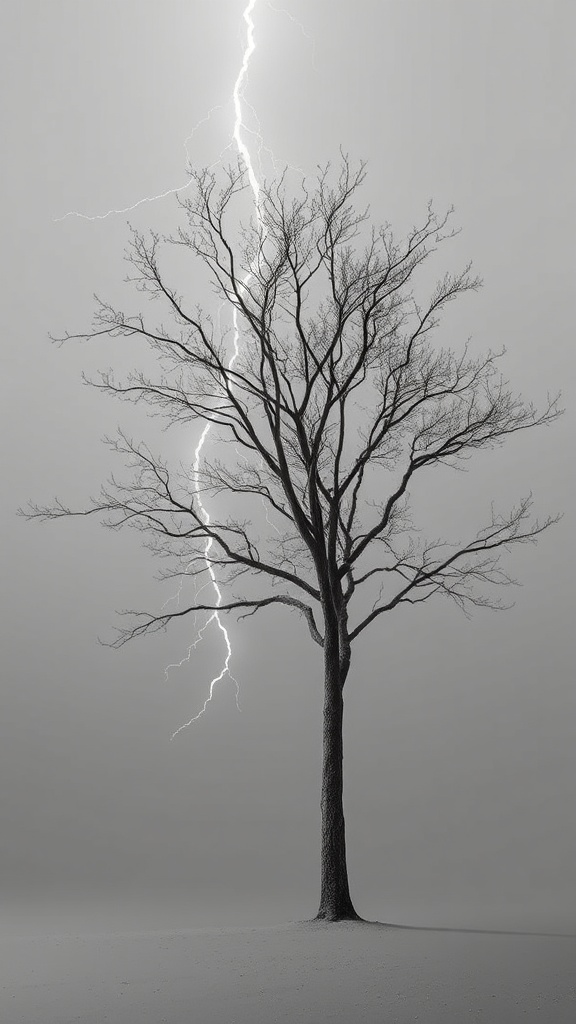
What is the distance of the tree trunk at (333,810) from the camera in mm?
8148

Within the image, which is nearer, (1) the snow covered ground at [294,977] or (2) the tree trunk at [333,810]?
(1) the snow covered ground at [294,977]

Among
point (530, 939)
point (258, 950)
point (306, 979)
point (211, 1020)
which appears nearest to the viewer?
point (211, 1020)

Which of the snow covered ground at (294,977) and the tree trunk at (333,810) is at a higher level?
the tree trunk at (333,810)

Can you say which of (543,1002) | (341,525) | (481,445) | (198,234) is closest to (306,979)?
(543,1002)

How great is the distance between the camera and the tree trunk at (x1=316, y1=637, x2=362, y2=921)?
8148mm

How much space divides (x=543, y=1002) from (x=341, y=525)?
4586 millimetres

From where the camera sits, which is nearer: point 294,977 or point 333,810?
point 294,977

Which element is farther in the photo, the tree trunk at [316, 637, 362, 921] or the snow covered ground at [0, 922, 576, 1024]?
the tree trunk at [316, 637, 362, 921]

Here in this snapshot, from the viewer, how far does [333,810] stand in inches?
327

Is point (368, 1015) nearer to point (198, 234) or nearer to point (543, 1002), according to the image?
point (543, 1002)

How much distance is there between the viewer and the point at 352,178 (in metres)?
9.23

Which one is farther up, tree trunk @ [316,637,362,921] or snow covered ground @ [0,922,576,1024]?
tree trunk @ [316,637,362,921]

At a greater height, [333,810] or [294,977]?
[333,810]

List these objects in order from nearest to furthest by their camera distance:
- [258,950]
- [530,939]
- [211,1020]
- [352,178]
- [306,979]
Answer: [211,1020], [306,979], [258,950], [530,939], [352,178]
